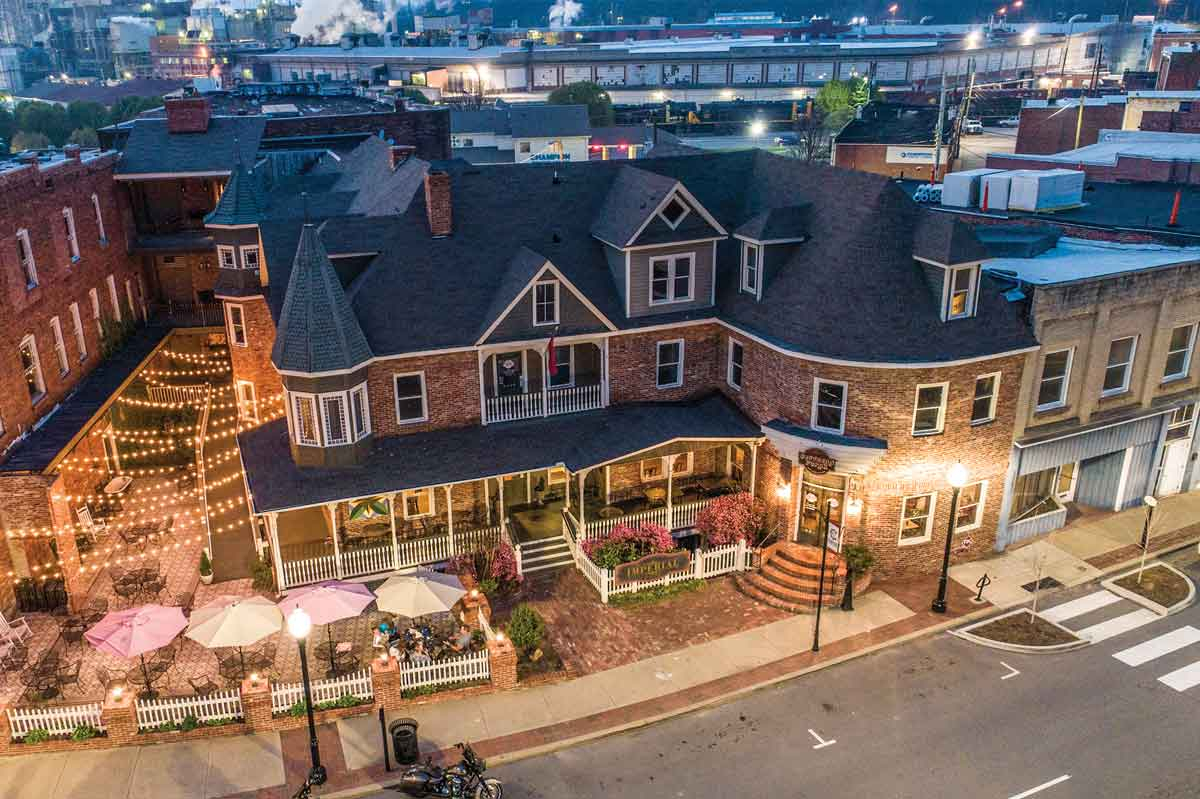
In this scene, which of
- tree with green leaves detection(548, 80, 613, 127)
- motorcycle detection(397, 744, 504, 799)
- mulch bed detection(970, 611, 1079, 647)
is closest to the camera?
motorcycle detection(397, 744, 504, 799)

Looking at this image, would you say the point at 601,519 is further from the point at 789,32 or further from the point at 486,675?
the point at 789,32

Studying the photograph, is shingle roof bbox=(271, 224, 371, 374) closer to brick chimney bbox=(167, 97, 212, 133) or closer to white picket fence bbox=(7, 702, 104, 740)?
white picket fence bbox=(7, 702, 104, 740)

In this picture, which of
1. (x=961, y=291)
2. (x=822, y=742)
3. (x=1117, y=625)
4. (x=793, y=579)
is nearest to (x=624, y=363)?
(x=793, y=579)

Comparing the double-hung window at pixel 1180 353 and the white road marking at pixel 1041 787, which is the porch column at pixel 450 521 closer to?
the white road marking at pixel 1041 787

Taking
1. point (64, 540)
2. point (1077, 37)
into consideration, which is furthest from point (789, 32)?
point (64, 540)

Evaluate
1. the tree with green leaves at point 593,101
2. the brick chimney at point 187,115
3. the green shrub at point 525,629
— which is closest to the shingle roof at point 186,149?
the brick chimney at point 187,115

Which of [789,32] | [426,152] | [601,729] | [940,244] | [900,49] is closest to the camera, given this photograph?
[601,729]

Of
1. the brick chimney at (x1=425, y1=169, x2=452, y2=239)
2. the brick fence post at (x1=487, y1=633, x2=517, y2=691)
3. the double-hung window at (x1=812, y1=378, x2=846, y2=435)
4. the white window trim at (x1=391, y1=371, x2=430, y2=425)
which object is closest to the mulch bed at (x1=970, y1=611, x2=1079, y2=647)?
the double-hung window at (x1=812, y1=378, x2=846, y2=435)
